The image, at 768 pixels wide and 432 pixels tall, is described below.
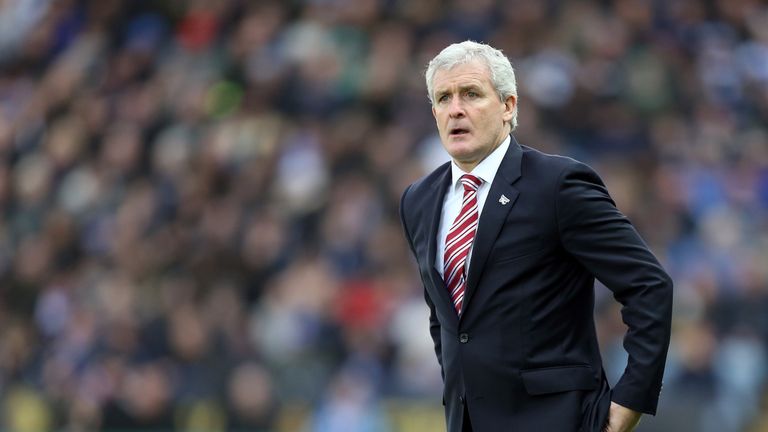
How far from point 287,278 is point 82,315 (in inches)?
79.3

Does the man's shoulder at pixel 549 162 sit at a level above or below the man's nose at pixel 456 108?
below

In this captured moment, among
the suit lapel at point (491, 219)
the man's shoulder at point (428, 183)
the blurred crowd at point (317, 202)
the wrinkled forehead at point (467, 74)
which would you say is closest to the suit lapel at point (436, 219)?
the man's shoulder at point (428, 183)

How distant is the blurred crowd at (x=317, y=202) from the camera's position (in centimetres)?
914

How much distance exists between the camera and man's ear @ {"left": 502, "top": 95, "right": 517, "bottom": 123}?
12.2ft

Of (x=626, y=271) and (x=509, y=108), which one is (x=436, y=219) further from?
(x=626, y=271)

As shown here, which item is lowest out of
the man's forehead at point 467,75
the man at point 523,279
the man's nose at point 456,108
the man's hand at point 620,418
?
the man's hand at point 620,418

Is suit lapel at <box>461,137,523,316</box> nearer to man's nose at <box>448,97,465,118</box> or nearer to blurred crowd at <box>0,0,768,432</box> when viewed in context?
man's nose at <box>448,97,465,118</box>

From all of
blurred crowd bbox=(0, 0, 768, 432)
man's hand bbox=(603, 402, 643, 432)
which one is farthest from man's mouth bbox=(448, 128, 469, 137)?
blurred crowd bbox=(0, 0, 768, 432)

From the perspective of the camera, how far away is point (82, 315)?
36.2 ft

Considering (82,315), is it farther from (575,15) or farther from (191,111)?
(575,15)

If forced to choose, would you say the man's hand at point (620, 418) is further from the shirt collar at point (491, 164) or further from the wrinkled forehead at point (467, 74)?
the wrinkled forehead at point (467, 74)

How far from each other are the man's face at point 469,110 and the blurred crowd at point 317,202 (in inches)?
201

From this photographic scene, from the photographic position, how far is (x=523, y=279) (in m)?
3.54

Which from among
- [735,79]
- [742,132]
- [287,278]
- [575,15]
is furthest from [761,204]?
[287,278]
